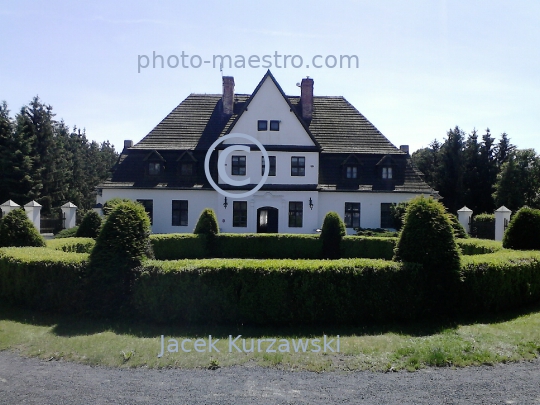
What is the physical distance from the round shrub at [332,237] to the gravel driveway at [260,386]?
15522mm

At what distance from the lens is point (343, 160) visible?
3238 cm

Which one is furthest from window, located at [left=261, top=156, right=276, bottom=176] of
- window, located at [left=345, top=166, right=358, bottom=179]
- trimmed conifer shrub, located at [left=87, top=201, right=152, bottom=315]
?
trimmed conifer shrub, located at [left=87, top=201, right=152, bottom=315]

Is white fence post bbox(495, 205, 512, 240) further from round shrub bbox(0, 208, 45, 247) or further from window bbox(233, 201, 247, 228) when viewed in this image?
round shrub bbox(0, 208, 45, 247)

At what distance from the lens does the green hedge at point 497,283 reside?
9.90 m

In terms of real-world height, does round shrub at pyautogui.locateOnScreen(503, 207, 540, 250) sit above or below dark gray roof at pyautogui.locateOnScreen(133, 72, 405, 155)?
below

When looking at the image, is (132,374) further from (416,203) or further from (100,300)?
(416,203)

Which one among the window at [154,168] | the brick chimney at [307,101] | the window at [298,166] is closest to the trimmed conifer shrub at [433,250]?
the window at [298,166]

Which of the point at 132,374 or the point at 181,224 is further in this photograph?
the point at 181,224

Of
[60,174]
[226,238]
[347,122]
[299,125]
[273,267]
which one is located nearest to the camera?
[273,267]

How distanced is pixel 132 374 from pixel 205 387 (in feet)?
4.18

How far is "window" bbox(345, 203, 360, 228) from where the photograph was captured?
31141 mm

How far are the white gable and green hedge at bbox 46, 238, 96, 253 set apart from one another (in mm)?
16212

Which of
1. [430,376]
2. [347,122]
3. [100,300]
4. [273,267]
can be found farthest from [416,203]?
[347,122]

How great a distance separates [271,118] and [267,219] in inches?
294
